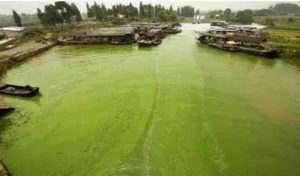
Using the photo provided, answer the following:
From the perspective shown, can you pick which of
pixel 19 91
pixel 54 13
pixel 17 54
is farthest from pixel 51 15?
pixel 19 91

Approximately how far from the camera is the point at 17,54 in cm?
4197

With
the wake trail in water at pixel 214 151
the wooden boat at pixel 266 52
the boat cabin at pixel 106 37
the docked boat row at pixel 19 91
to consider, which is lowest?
the wake trail in water at pixel 214 151

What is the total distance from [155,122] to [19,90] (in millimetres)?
18980

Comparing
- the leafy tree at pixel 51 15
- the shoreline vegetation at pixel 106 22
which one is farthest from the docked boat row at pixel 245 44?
the leafy tree at pixel 51 15

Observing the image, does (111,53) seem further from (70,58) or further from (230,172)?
(230,172)

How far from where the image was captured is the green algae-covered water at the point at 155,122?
15164 mm

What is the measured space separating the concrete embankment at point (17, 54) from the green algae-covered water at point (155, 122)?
2648 mm

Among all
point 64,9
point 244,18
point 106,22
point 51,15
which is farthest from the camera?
point 244,18

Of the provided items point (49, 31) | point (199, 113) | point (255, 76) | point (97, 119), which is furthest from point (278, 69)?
point (49, 31)

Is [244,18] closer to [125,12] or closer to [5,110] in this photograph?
[125,12]

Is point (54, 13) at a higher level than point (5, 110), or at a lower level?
higher

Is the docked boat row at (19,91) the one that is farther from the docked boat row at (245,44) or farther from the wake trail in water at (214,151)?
the docked boat row at (245,44)

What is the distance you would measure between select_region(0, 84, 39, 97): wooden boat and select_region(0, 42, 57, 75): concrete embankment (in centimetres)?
1005

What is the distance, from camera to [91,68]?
35.5 metres
